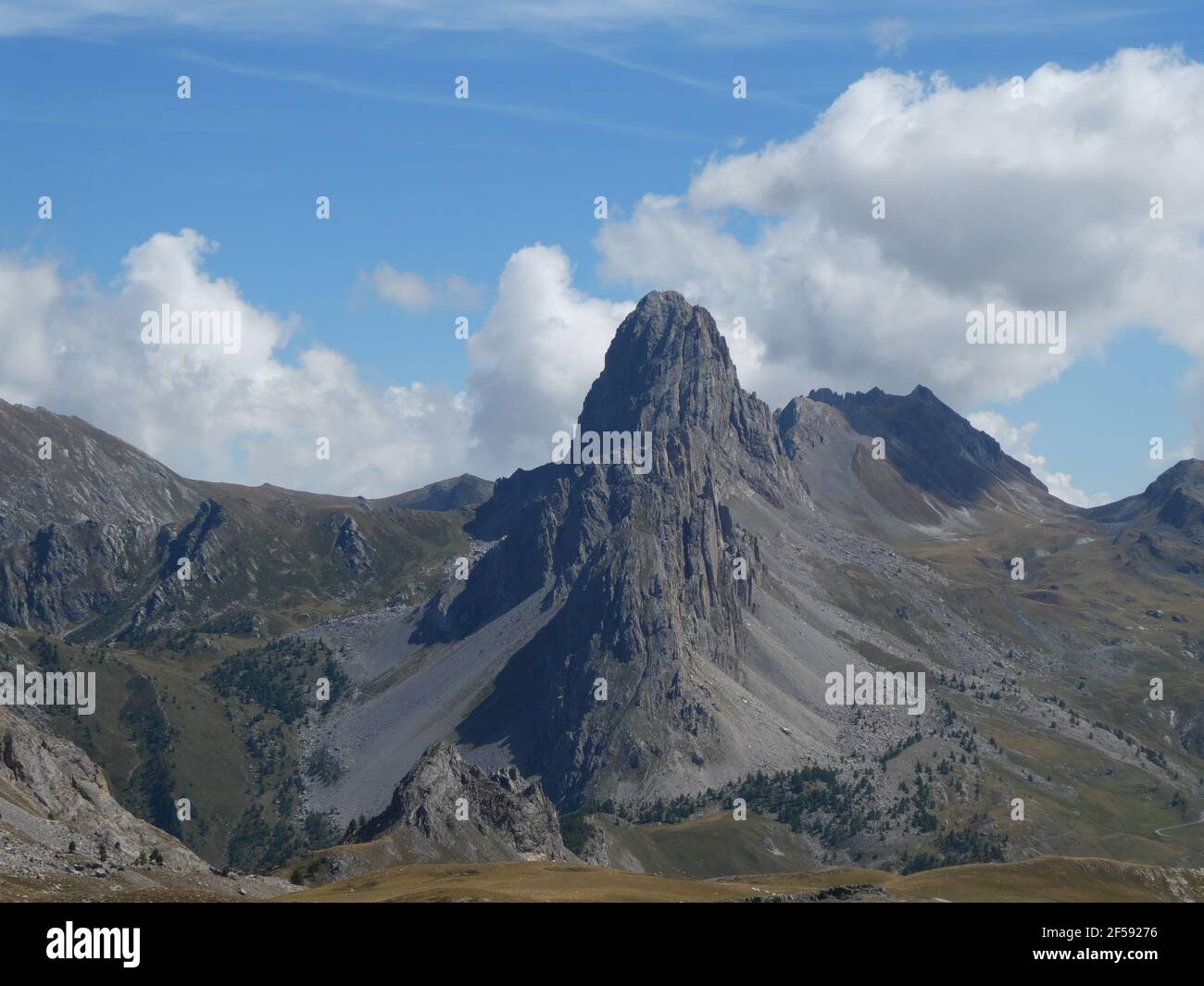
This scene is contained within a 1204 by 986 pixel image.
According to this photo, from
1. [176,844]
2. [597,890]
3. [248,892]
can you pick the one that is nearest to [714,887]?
[597,890]

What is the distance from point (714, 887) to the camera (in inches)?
5896
